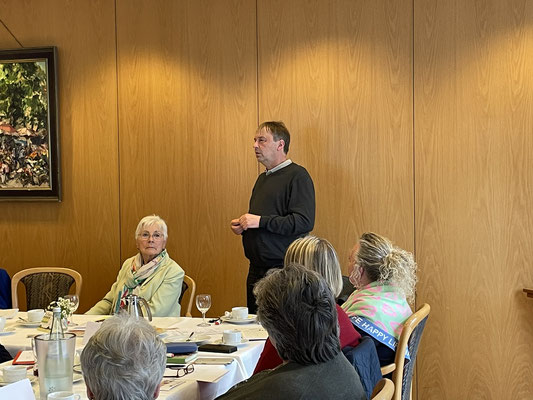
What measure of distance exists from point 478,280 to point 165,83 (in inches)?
104

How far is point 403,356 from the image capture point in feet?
9.87

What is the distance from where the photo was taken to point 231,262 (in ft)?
18.5

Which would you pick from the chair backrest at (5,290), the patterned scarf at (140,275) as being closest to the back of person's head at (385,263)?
the patterned scarf at (140,275)

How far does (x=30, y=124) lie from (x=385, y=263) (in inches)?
138

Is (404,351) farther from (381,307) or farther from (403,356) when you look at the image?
(381,307)

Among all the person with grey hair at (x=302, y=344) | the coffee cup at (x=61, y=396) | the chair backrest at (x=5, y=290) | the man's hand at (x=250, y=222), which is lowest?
the chair backrest at (x=5, y=290)

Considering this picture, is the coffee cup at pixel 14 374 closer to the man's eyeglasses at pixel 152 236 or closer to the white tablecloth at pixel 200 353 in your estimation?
the white tablecloth at pixel 200 353

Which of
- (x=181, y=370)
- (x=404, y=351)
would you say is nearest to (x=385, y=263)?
(x=404, y=351)

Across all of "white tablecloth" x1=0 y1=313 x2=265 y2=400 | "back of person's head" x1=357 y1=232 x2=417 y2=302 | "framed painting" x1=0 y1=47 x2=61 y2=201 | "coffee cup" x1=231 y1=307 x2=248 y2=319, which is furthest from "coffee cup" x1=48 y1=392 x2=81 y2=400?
"framed painting" x1=0 y1=47 x2=61 y2=201

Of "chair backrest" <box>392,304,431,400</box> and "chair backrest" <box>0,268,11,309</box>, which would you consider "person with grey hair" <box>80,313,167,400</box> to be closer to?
"chair backrest" <box>392,304,431,400</box>

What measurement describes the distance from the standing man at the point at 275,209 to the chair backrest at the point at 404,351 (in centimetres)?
178

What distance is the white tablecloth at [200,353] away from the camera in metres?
2.72

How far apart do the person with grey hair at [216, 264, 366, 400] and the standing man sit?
2.65m

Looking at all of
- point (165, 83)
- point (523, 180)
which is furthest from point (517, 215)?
point (165, 83)
